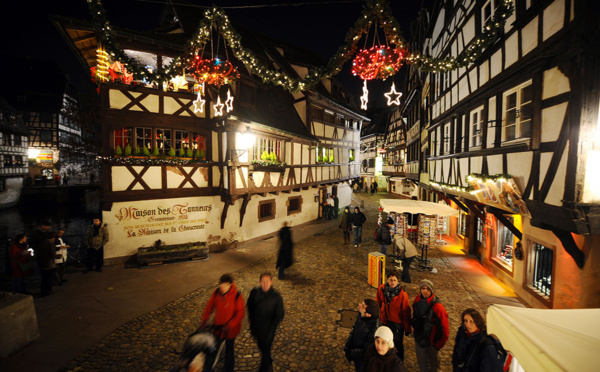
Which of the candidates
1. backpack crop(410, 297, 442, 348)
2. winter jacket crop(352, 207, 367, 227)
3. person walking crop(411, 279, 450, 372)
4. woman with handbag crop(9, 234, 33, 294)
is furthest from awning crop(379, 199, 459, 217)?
woman with handbag crop(9, 234, 33, 294)

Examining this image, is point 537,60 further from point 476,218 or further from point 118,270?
point 118,270

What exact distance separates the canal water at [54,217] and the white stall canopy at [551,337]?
18077mm

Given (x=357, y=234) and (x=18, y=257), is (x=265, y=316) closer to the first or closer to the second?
(x=18, y=257)

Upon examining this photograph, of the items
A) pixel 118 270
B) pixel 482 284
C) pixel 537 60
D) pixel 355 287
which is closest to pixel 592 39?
pixel 537 60

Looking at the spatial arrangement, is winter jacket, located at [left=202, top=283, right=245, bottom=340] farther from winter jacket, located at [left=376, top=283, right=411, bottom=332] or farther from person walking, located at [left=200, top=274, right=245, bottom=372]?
winter jacket, located at [left=376, top=283, right=411, bottom=332]

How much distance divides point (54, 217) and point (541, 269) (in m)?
32.7

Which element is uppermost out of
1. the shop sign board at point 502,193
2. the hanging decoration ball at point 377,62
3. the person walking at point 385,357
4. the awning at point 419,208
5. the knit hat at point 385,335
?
the hanging decoration ball at point 377,62

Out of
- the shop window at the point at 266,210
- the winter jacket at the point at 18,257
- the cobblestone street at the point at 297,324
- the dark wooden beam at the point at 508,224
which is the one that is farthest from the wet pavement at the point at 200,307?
the shop window at the point at 266,210

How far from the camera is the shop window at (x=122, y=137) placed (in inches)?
403

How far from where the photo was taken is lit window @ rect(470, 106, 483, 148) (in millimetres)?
8953

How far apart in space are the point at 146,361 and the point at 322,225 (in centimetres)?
1408

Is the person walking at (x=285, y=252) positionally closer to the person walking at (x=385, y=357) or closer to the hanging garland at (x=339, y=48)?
the hanging garland at (x=339, y=48)

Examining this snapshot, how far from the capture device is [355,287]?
330 inches

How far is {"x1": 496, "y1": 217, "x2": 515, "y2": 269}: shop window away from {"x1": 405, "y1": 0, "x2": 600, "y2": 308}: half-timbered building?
0.04m
